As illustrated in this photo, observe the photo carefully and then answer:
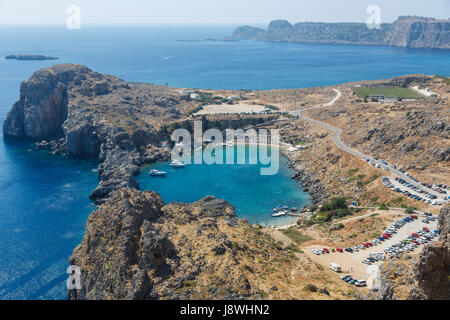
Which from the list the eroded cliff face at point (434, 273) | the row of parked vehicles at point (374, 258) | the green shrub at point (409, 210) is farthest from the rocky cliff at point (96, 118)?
the eroded cliff face at point (434, 273)

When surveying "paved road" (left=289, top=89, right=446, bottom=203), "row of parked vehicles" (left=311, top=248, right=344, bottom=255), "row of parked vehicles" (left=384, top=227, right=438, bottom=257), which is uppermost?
"paved road" (left=289, top=89, right=446, bottom=203)

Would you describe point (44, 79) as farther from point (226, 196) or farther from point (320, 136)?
point (320, 136)

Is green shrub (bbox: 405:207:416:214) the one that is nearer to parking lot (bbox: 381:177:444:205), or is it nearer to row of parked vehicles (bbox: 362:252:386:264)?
parking lot (bbox: 381:177:444:205)

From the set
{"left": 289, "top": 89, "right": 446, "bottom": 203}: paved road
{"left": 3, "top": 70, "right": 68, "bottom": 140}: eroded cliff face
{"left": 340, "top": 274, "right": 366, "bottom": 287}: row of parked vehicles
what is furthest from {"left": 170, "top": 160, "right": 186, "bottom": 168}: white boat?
{"left": 340, "top": 274, "right": 366, "bottom": 287}: row of parked vehicles

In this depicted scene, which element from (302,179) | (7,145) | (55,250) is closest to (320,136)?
(302,179)

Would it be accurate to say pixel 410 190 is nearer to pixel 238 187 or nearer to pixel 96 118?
pixel 238 187

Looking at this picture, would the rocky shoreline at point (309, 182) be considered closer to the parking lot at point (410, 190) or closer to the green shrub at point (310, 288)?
the parking lot at point (410, 190)
